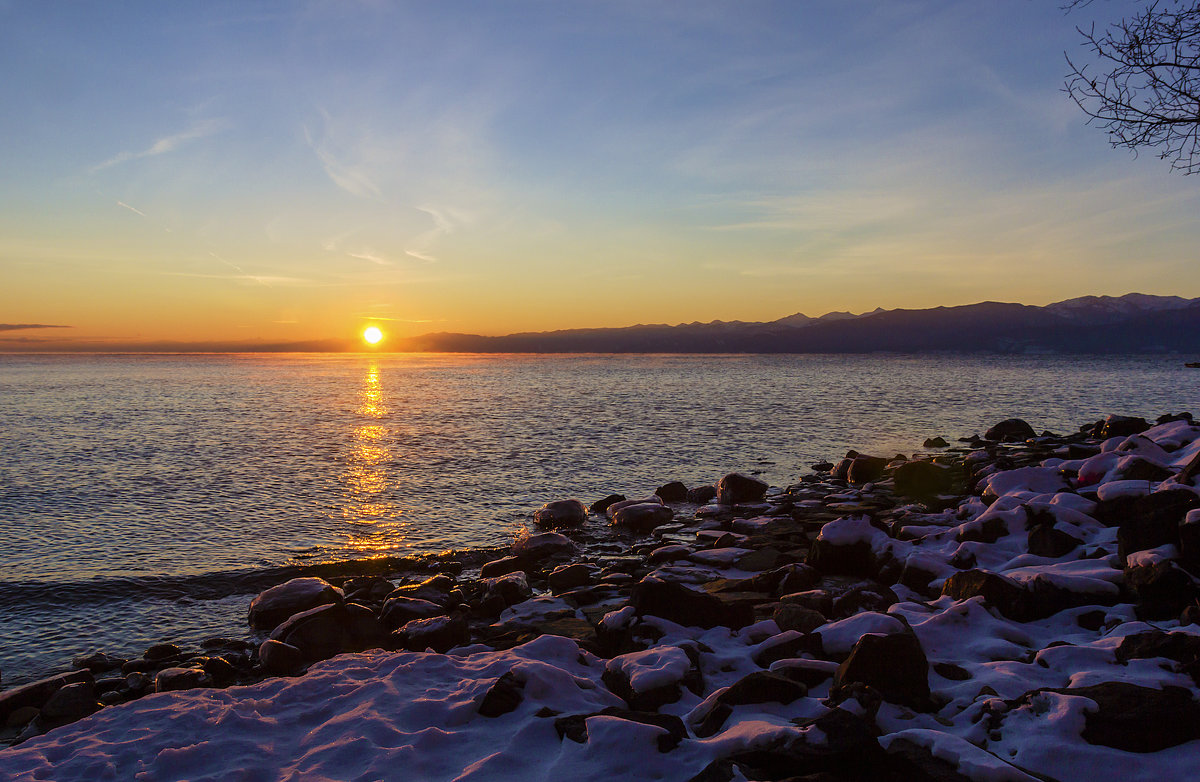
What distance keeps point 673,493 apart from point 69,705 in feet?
45.9

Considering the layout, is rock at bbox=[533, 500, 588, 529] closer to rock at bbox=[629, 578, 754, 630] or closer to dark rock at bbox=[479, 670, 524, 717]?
rock at bbox=[629, 578, 754, 630]

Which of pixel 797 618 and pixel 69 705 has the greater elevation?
pixel 797 618

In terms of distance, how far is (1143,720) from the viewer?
4738 millimetres

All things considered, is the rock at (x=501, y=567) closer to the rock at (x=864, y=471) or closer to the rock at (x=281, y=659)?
the rock at (x=281, y=659)

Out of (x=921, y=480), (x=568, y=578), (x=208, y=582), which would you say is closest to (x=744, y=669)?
(x=568, y=578)

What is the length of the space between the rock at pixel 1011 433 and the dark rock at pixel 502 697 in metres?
26.4

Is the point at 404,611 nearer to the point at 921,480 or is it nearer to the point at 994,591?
the point at 994,591

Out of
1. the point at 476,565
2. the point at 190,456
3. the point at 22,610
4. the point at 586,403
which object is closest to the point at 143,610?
the point at 22,610

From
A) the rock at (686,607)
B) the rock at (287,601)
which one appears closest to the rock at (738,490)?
the rock at (686,607)

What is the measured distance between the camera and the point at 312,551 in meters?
14.3

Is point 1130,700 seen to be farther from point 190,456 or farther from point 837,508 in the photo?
point 190,456

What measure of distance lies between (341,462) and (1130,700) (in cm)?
2517

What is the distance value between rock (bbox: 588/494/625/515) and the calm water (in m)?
1.76

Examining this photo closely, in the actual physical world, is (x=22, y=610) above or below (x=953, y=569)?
below
